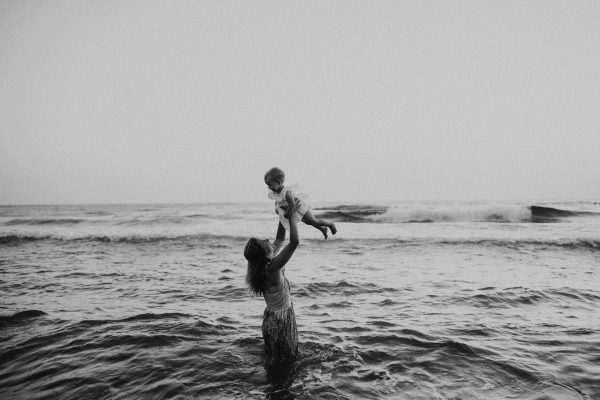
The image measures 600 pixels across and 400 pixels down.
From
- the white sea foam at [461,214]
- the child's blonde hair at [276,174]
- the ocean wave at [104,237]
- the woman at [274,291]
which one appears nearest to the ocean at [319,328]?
the woman at [274,291]

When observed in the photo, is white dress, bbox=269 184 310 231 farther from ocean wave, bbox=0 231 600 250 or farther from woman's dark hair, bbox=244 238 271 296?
ocean wave, bbox=0 231 600 250

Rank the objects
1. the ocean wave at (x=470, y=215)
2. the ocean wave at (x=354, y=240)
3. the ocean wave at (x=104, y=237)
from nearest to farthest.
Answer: the ocean wave at (x=354, y=240) < the ocean wave at (x=104, y=237) < the ocean wave at (x=470, y=215)

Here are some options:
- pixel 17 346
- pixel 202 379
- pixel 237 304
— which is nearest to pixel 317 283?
pixel 237 304

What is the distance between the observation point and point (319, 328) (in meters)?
6.07

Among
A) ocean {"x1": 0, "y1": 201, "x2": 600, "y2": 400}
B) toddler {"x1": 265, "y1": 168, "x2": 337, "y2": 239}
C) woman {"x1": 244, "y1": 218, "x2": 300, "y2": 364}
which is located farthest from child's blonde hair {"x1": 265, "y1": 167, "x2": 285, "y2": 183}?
ocean {"x1": 0, "y1": 201, "x2": 600, "y2": 400}

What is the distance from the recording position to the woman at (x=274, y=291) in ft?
13.7

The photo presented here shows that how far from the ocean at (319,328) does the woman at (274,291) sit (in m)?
0.29

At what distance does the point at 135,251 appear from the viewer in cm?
1600

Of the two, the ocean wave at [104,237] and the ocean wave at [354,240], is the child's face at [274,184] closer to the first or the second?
the ocean wave at [354,240]

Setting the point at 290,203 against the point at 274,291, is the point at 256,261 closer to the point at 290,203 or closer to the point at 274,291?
the point at 274,291

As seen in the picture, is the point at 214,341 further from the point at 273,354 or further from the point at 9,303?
the point at 9,303

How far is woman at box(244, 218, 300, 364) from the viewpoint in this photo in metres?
4.19

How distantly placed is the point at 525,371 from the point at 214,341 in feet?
14.1

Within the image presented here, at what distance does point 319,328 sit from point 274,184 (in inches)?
133
